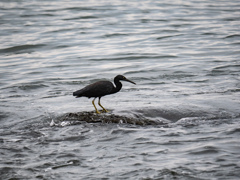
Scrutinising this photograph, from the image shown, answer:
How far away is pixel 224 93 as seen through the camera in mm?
10836

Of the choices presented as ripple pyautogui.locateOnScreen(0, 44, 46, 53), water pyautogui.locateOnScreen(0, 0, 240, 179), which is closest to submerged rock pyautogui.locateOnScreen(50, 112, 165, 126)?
water pyautogui.locateOnScreen(0, 0, 240, 179)

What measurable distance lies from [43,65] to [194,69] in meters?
5.77

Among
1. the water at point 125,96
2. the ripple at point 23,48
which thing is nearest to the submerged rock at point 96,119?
the water at point 125,96

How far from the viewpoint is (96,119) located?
8.45 m

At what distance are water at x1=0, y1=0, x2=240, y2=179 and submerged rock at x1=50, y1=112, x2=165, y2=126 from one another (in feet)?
0.22

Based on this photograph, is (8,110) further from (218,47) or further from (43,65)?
(218,47)

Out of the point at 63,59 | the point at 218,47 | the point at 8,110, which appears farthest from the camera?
the point at 218,47

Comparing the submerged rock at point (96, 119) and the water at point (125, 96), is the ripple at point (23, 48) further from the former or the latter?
the submerged rock at point (96, 119)

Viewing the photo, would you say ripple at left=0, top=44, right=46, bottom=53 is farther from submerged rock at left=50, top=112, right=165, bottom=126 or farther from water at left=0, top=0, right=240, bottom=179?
submerged rock at left=50, top=112, right=165, bottom=126

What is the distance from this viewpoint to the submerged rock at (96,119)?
836 centimetres

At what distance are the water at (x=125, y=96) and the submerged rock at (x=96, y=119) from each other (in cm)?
7

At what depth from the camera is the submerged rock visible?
836cm

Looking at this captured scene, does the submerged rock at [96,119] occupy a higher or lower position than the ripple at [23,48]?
lower

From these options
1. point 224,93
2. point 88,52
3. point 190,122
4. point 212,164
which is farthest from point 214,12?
point 212,164
